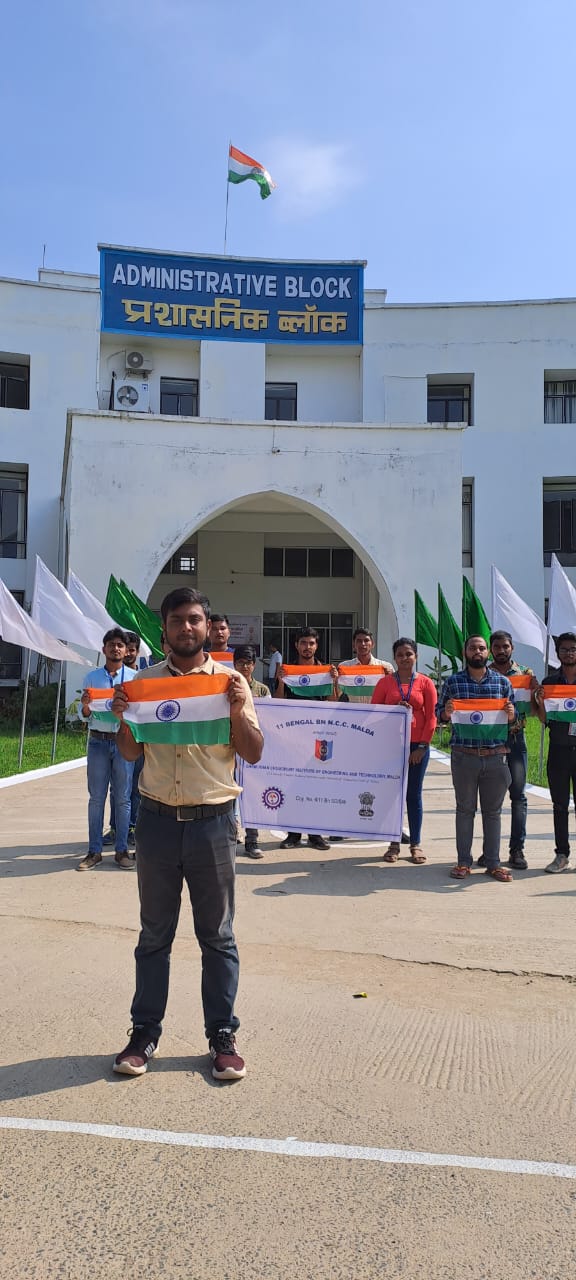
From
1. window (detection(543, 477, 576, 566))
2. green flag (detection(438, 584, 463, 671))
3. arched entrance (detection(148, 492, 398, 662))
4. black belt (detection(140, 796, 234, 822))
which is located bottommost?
black belt (detection(140, 796, 234, 822))

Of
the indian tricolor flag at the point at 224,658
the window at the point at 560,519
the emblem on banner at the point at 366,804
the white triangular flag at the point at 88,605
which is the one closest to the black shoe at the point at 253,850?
the emblem on banner at the point at 366,804

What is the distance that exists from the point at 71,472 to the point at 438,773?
11.0m

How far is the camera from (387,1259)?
2.52m

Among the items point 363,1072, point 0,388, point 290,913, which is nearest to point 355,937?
point 290,913

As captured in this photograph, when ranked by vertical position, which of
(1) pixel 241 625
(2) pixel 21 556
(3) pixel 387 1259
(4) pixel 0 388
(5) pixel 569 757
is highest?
(4) pixel 0 388

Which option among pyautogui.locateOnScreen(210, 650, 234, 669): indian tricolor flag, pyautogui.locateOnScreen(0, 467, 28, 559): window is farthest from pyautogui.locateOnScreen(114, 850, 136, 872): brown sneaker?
pyautogui.locateOnScreen(0, 467, 28, 559): window

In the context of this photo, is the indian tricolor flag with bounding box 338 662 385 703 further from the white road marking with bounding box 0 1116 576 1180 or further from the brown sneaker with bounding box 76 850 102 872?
the white road marking with bounding box 0 1116 576 1180

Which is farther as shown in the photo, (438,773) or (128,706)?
(438,773)

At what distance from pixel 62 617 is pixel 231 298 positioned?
14751mm

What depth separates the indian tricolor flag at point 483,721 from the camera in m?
7.27

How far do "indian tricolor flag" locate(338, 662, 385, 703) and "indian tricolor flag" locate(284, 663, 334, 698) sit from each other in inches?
5.8

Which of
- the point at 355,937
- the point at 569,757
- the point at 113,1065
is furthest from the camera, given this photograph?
the point at 569,757

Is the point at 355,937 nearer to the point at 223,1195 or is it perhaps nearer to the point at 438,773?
the point at 223,1195

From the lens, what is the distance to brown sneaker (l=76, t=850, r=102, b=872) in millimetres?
7293
